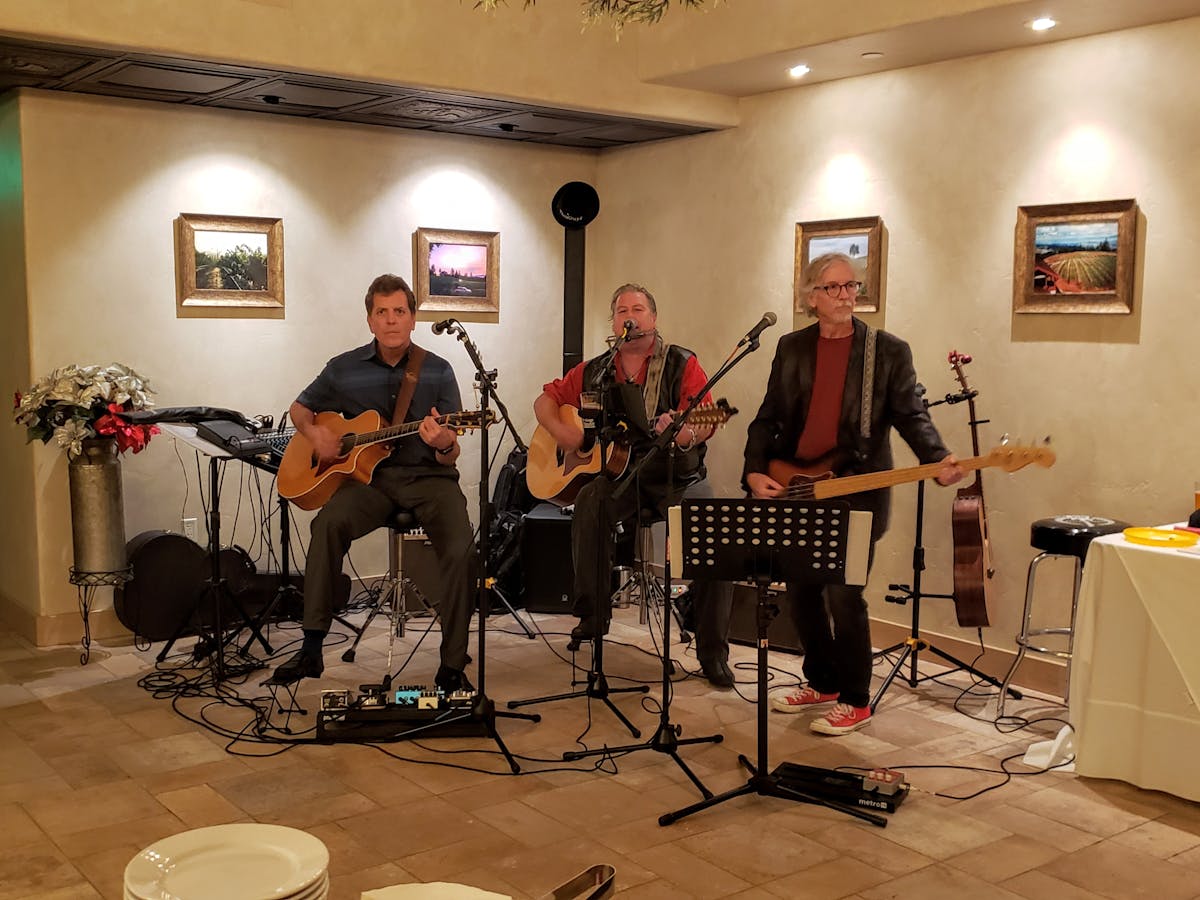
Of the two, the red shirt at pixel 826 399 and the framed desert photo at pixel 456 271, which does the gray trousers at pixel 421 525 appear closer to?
the red shirt at pixel 826 399

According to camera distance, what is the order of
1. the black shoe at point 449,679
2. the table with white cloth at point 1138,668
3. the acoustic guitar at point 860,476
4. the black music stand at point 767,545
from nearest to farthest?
1. the black music stand at point 767,545
2. the table with white cloth at point 1138,668
3. the acoustic guitar at point 860,476
4. the black shoe at point 449,679

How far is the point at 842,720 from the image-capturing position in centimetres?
459

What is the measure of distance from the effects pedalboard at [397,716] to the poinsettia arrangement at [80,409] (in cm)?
171

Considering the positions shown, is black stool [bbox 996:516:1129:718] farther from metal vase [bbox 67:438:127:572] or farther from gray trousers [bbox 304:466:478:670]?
metal vase [bbox 67:438:127:572]

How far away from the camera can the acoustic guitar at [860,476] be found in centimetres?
412

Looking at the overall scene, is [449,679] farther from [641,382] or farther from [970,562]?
[970,562]

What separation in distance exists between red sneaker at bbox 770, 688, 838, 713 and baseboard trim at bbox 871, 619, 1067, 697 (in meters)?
0.78

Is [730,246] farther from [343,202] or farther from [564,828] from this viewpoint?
[564,828]

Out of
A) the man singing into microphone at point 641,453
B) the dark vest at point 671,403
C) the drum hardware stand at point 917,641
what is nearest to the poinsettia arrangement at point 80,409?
the man singing into microphone at point 641,453

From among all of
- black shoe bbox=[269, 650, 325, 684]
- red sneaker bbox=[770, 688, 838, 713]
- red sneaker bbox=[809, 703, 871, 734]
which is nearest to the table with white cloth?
red sneaker bbox=[809, 703, 871, 734]

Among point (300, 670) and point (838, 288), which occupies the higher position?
point (838, 288)

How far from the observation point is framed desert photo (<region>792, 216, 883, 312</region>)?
577cm

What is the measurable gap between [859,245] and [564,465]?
183 cm

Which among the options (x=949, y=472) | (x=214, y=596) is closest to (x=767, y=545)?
(x=949, y=472)
